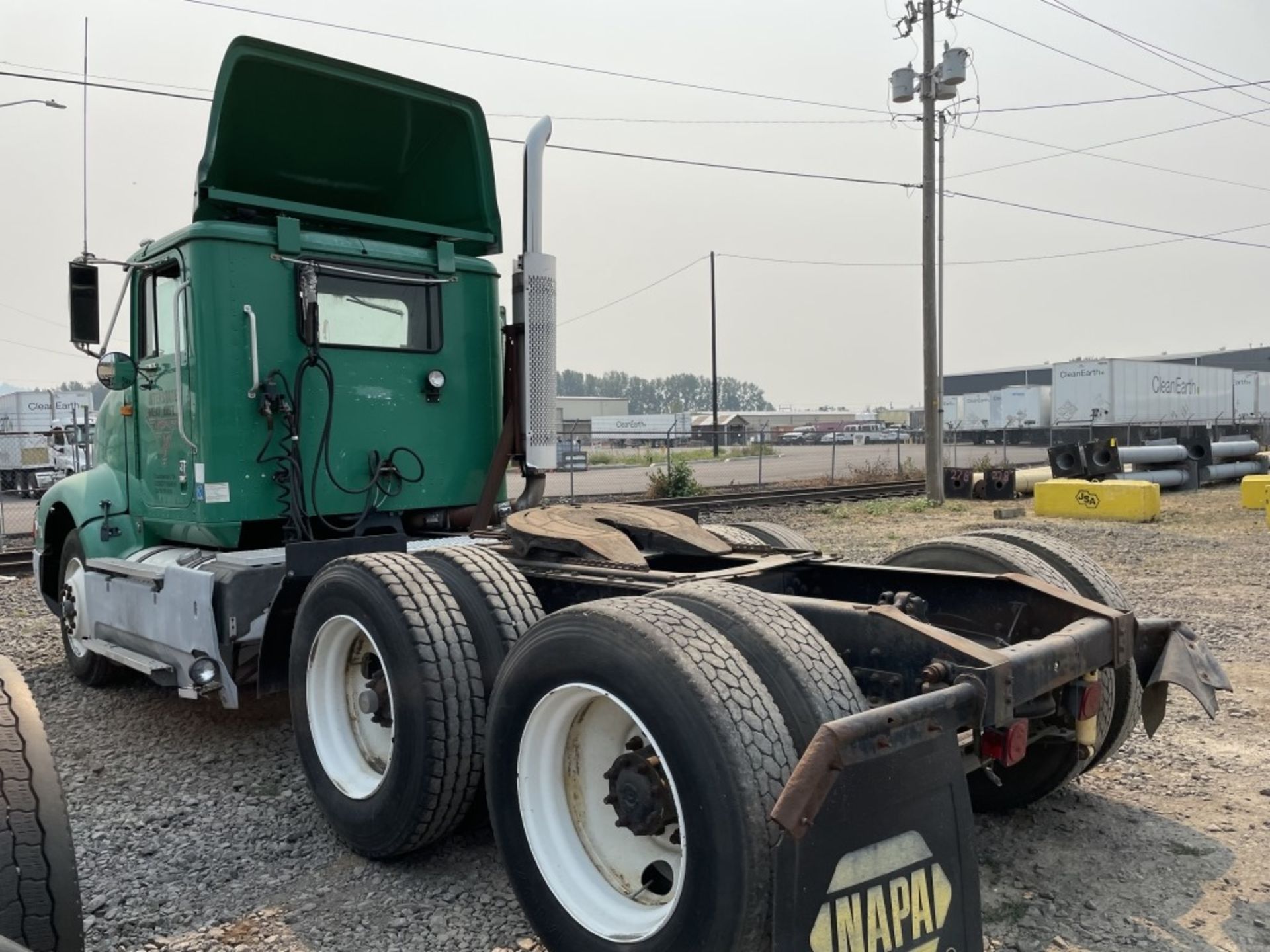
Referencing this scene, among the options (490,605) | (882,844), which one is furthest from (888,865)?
(490,605)

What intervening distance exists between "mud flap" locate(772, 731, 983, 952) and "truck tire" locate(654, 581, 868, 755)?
0.23 m

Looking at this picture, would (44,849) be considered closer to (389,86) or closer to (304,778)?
(304,778)

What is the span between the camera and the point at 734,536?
5.12 meters

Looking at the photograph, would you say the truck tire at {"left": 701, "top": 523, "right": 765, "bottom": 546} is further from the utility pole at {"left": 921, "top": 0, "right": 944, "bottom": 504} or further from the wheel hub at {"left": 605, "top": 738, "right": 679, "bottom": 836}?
the utility pole at {"left": 921, "top": 0, "right": 944, "bottom": 504}

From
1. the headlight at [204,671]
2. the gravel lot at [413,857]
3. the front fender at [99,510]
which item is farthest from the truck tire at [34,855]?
the front fender at [99,510]

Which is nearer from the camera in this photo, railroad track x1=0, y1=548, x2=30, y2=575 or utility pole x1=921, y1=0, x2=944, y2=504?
railroad track x1=0, y1=548, x2=30, y2=575

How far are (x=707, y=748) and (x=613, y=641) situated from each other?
0.44 metres

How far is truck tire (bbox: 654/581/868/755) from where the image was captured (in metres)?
2.57

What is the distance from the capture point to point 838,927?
2285 millimetres

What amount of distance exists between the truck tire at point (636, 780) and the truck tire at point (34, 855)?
117cm

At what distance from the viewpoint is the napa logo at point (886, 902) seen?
2.29 meters

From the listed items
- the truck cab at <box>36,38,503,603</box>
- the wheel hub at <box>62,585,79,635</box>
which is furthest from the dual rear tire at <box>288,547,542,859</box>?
the wheel hub at <box>62,585,79,635</box>

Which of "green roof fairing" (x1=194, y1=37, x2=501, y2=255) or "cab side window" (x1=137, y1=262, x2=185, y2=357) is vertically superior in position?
"green roof fairing" (x1=194, y1=37, x2=501, y2=255)

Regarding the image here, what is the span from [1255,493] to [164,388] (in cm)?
1700
